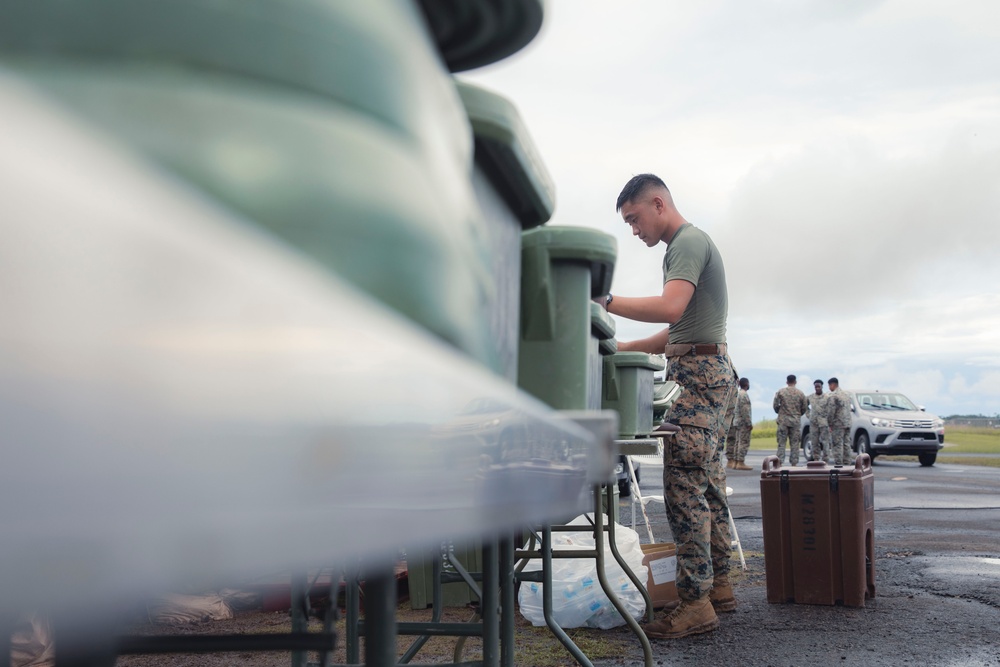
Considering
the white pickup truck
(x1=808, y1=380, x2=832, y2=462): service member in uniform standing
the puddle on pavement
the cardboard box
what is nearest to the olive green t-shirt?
the cardboard box

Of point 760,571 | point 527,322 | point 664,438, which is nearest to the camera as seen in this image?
point 527,322

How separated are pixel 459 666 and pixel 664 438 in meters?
2.29

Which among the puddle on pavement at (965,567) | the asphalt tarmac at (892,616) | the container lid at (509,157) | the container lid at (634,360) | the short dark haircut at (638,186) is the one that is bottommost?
the asphalt tarmac at (892,616)

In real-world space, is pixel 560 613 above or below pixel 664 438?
below

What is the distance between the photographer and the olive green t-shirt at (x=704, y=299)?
3.74 meters

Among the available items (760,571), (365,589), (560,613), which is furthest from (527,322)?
(760,571)

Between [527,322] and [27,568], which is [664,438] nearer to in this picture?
[527,322]

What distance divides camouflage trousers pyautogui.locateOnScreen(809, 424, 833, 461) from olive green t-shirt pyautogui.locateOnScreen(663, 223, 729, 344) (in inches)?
570

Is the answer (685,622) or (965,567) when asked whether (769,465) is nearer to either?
(685,622)

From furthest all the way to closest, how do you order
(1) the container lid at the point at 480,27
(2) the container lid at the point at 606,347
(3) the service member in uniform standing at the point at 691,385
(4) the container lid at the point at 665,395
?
1. (4) the container lid at the point at 665,395
2. (3) the service member in uniform standing at the point at 691,385
3. (2) the container lid at the point at 606,347
4. (1) the container lid at the point at 480,27

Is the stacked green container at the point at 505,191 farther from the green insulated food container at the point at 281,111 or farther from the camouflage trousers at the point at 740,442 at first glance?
the camouflage trousers at the point at 740,442

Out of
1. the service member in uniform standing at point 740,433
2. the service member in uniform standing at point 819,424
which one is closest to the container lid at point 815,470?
the service member in uniform standing at point 740,433

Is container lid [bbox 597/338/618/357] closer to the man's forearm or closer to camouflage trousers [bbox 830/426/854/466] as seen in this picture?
the man's forearm

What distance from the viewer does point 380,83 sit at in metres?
0.44
